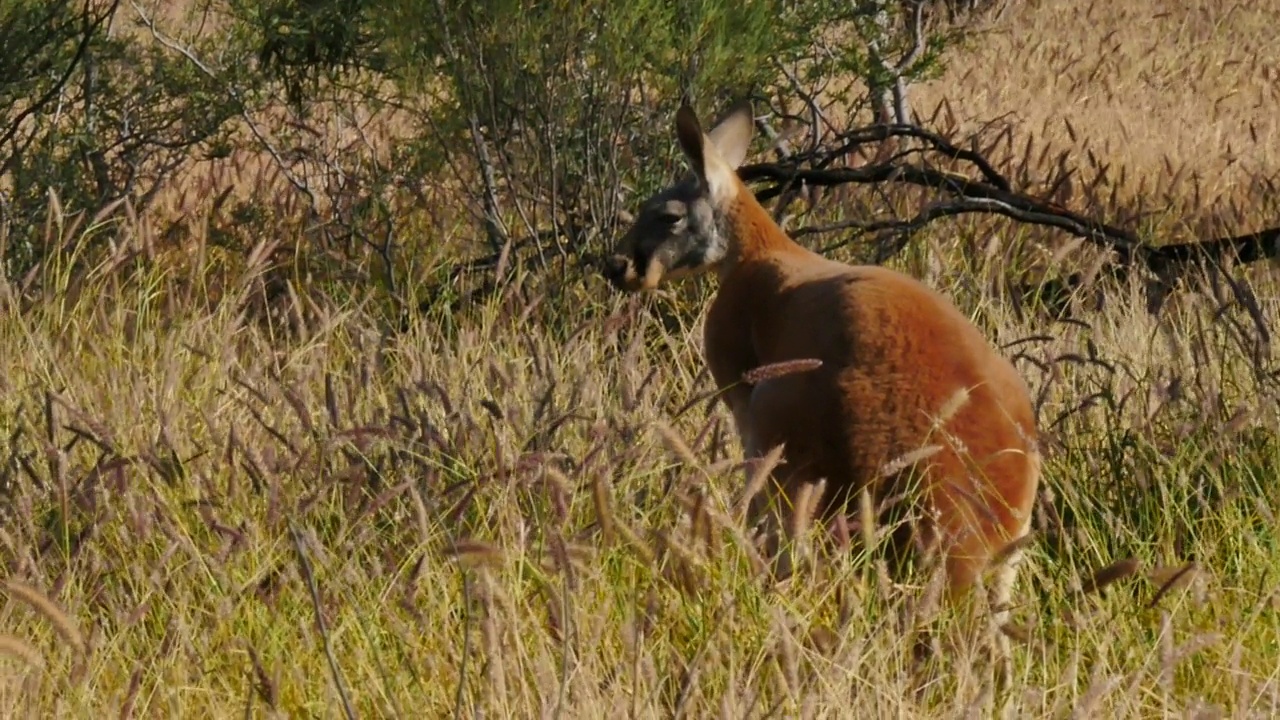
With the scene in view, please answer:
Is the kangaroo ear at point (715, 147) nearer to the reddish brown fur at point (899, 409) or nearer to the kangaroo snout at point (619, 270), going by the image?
the kangaroo snout at point (619, 270)

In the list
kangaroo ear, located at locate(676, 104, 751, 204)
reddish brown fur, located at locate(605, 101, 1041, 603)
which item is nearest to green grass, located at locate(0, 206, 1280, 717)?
reddish brown fur, located at locate(605, 101, 1041, 603)

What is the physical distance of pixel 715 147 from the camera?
19.4 ft

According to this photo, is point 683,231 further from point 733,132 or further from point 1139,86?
point 1139,86

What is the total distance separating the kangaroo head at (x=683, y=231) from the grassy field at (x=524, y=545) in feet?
1.03

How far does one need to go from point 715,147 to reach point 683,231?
363mm

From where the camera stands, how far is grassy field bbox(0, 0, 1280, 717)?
300 centimetres

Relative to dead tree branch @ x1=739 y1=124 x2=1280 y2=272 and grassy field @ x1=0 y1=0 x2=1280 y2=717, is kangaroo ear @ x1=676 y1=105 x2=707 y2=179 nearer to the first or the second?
grassy field @ x1=0 y1=0 x2=1280 y2=717

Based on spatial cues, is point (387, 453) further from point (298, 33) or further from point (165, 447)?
point (298, 33)

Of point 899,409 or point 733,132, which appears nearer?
point 899,409

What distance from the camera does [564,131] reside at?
7.05 meters

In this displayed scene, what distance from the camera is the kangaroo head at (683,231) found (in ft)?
18.6

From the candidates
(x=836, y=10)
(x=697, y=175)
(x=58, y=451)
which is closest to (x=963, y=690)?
(x=58, y=451)

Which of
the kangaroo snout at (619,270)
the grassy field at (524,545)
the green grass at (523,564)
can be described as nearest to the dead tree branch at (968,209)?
the grassy field at (524,545)

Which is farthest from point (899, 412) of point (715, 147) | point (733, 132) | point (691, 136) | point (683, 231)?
point (733, 132)
